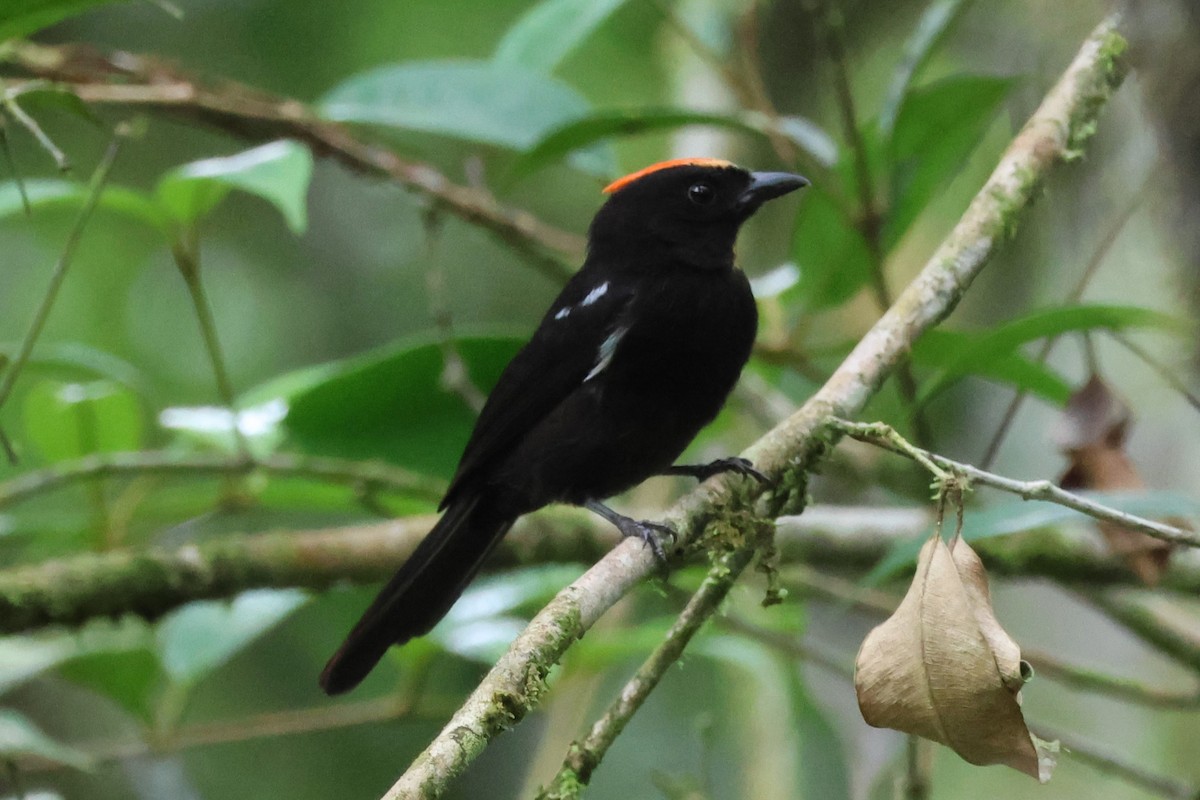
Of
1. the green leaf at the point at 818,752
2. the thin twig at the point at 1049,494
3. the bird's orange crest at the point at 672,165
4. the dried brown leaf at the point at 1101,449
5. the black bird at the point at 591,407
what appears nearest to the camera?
the thin twig at the point at 1049,494

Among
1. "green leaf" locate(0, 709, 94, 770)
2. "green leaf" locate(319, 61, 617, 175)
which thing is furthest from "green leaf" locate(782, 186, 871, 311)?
"green leaf" locate(0, 709, 94, 770)

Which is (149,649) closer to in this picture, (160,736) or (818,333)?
(160,736)

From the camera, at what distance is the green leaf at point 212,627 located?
9.34 feet

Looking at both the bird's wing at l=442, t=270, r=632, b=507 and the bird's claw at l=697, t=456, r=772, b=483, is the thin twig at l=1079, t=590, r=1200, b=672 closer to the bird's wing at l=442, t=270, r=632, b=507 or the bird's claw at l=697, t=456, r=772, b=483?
the bird's claw at l=697, t=456, r=772, b=483

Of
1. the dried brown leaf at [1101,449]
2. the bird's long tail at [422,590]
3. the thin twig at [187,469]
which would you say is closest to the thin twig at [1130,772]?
the dried brown leaf at [1101,449]

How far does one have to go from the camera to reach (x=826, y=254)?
3.04 metres

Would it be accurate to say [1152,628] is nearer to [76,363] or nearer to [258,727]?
[258,727]

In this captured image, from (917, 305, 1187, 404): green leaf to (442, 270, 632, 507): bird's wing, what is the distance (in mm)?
782

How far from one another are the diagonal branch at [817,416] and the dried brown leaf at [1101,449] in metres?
0.47

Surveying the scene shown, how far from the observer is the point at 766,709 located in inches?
158

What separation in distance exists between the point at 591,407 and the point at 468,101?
33.7 inches

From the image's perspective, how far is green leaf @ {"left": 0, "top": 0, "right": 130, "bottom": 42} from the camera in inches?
83.7

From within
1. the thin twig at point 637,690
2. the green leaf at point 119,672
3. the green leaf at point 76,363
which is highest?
the green leaf at point 76,363

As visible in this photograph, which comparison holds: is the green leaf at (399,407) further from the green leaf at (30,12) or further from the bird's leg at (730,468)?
the green leaf at (30,12)
